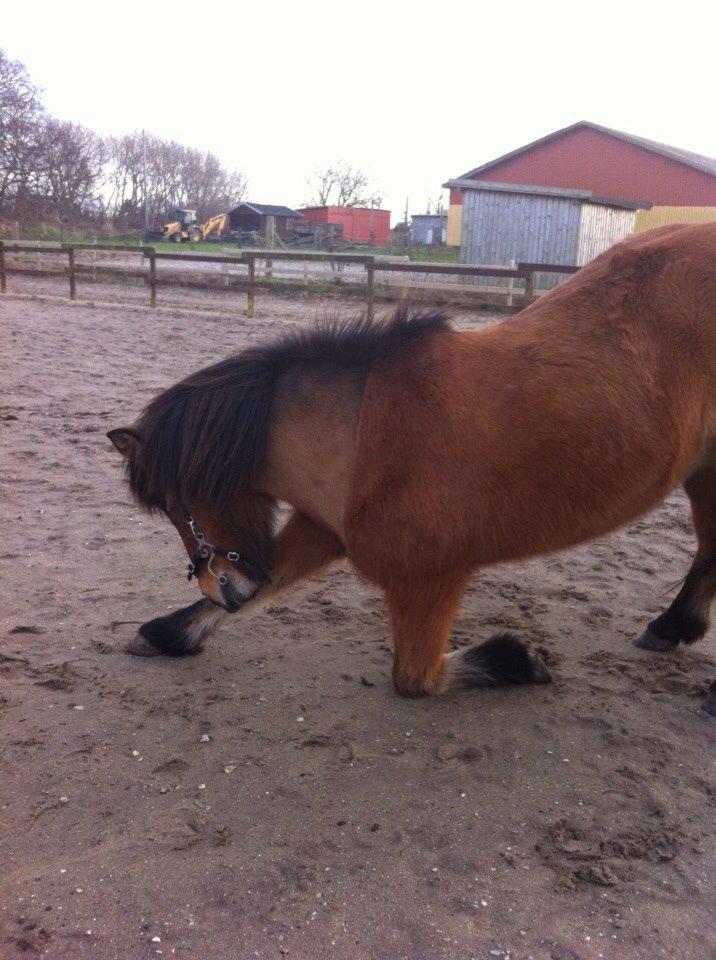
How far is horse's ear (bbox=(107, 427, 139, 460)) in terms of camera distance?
129 inches

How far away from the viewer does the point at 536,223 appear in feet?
94.1

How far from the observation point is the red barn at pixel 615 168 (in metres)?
33.8

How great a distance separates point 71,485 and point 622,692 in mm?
4074

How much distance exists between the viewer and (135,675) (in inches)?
142

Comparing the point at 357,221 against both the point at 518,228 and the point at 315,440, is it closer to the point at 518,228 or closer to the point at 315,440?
the point at 518,228

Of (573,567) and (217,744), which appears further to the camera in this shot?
(573,567)

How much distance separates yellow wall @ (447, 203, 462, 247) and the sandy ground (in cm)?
4147

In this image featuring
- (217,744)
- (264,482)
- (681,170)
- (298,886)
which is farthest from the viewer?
(681,170)

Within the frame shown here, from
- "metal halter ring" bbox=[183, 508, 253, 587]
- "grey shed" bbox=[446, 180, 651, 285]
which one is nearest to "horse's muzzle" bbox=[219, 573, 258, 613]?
"metal halter ring" bbox=[183, 508, 253, 587]

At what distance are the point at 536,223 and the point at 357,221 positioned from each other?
29.9 m

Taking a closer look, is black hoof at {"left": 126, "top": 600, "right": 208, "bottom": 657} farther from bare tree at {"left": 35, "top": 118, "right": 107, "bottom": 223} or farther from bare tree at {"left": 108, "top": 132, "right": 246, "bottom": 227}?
bare tree at {"left": 108, "top": 132, "right": 246, "bottom": 227}

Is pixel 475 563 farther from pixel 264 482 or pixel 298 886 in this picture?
pixel 298 886

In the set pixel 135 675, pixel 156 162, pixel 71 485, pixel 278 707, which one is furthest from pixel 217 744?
pixel 156 162

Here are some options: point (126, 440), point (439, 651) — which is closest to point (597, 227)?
point (439, 651)
